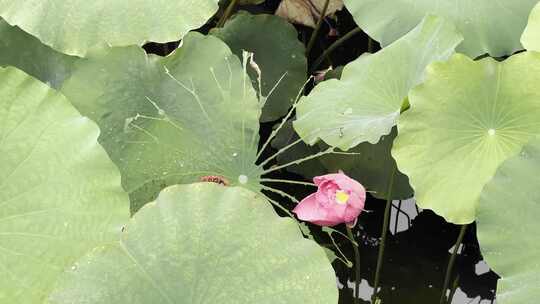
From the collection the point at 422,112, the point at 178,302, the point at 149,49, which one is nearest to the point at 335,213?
the point at 422,112

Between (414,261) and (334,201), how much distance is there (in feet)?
1.61

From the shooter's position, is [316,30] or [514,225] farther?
[316,30]

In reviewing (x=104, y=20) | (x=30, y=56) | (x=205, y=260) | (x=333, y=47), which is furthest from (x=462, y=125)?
(x=30, y=56)

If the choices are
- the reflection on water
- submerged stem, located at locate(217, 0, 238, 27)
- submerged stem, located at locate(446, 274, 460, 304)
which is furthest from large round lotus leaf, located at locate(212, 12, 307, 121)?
submerged stem, located at locate(446, 274, 460, 304)

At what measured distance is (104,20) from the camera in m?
1.64

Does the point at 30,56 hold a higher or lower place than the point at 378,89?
lower

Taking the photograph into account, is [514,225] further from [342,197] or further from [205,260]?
[205,260]

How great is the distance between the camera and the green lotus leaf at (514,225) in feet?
4.33

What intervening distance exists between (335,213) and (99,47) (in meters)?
0.56

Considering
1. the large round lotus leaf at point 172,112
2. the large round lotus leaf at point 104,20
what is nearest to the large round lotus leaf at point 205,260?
the large round lotus leaf at point 172,112

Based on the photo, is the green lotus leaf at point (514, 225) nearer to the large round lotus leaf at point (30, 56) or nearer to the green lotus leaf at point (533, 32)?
the green lotus leaf at point (533, 32)

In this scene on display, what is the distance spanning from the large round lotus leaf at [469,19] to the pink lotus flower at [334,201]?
1.21ft

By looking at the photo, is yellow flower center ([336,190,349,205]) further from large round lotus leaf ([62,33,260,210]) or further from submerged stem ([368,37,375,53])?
submerged stem ([368,37,375,53])

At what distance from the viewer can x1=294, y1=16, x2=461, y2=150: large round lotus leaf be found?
5.15 ft
